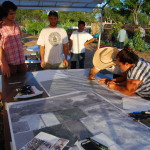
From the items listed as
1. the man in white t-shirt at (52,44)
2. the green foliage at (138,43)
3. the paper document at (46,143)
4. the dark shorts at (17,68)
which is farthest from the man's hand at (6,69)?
the green foliage at (138,43)

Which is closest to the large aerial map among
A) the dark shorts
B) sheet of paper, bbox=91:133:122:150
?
sheet of paper, bbox=91:133:122:150

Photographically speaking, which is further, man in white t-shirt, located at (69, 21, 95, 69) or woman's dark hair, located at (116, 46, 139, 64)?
man in white t-shirt, located at (69, 21, 95, 69)

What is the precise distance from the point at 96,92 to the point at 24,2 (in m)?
3.95

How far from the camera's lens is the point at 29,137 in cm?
105

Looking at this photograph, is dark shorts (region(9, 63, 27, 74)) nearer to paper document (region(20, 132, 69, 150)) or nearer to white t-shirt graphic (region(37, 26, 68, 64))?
white t-shirt graphic (region(37, 26, 68, 64))

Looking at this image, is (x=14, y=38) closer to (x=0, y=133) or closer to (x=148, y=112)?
(x=0, y=133)

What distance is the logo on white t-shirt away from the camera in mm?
3074

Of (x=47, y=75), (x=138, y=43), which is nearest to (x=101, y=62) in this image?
(x=47, y=75)

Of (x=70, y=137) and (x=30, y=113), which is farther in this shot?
(x=30, y=113)

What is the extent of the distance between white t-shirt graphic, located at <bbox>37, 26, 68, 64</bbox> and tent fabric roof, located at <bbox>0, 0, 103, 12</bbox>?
1930 millimetres

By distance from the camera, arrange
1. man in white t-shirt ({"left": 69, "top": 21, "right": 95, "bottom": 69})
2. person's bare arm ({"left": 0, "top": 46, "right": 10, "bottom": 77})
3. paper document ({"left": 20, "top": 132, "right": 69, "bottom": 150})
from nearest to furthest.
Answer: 1. paper document ({"left": 20, "top": 132, "right": 69, "bottom": 150})
2. person's bare arm ({"left": 0, "top": 46, "right": 10, "bottom": 77})
3. man in white t-shirt ({"left": 69, "top": 21, "right": 95, "bottom": 69})

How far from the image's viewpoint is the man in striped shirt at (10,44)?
233 centimetres

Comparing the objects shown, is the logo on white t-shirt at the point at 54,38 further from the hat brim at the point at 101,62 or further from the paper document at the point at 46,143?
the paper document at the point at 46,143

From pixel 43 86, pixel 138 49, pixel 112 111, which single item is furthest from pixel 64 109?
pixel 138 49
